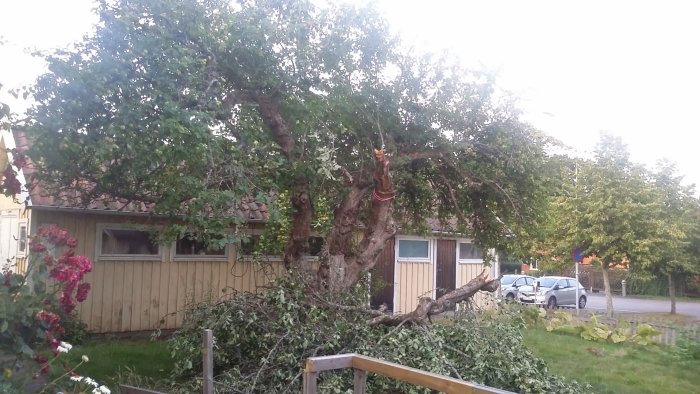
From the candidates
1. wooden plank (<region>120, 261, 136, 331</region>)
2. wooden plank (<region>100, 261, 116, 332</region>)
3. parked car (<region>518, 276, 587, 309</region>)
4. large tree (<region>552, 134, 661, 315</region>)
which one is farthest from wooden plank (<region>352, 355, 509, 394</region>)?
parked car (<region>518, 276, 587, 309</region>)

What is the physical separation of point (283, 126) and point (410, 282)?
34.1ft

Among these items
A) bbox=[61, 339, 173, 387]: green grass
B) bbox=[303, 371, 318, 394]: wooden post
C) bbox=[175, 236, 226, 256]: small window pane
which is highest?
bbox=[175, 236, 226, 256]: small window pane

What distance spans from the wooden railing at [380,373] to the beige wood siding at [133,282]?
7232 mm

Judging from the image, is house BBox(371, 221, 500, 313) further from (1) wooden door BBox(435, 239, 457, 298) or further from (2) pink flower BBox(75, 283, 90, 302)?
(2) pink flower BBox(75, 283, 90, 302)

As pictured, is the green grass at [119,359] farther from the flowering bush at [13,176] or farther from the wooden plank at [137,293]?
the flowering bush at [13,176]

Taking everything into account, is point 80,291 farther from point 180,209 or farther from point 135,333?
point 135,333

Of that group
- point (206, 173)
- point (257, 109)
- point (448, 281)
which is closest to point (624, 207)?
point (448, 281)

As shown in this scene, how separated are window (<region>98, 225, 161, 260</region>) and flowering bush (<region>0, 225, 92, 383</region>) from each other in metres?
7.04

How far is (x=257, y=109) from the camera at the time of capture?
930cm

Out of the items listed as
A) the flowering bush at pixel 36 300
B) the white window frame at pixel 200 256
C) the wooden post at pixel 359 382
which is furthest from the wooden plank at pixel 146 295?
the wooden post at pixel 359 382

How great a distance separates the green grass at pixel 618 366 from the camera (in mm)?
9695

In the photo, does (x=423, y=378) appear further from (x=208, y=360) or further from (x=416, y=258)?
(x=416, y=258)

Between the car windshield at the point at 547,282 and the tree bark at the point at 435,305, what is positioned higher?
the tree bark at the point at 435,305

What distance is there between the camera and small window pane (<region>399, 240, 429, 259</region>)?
18.7m
